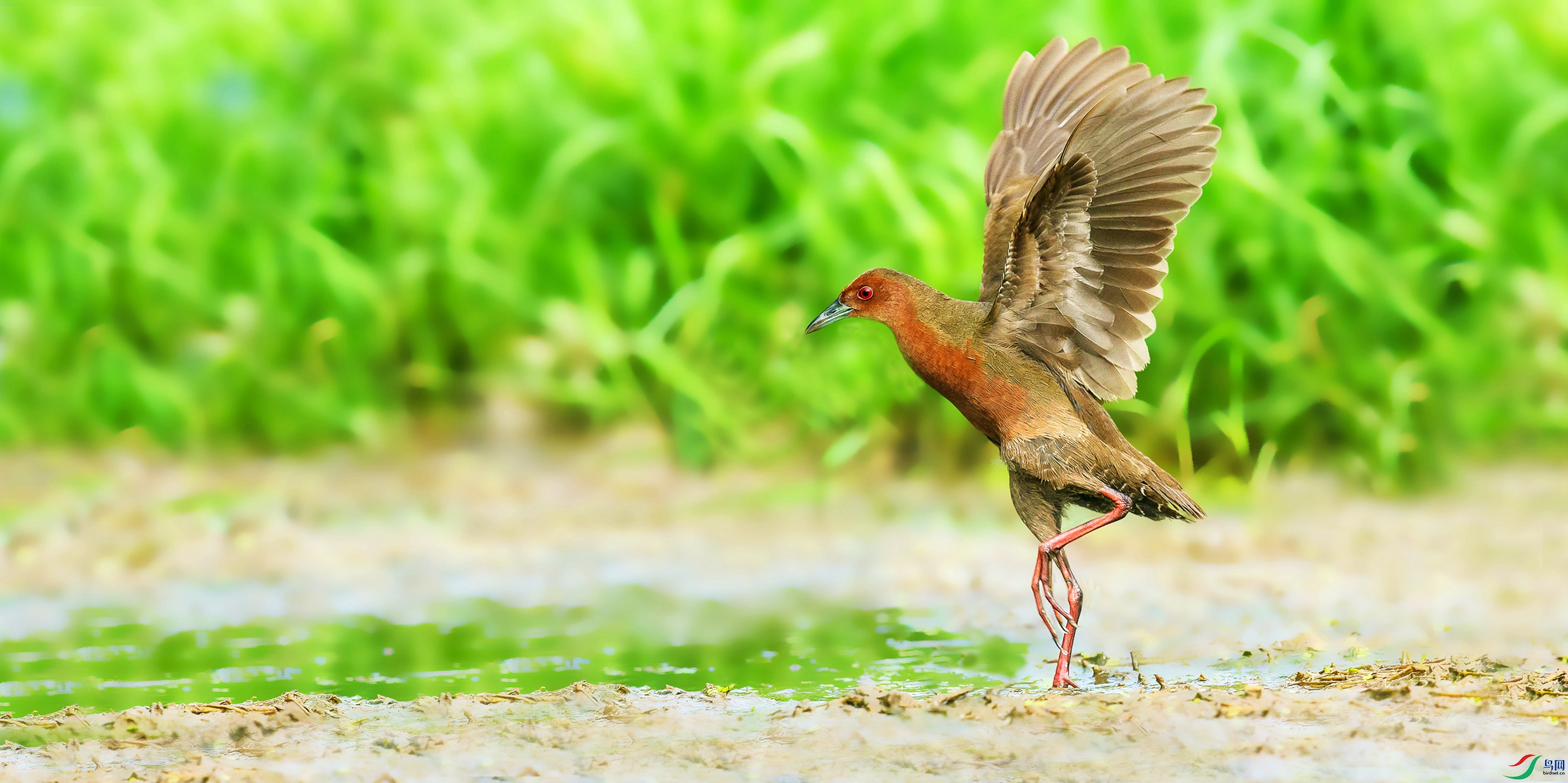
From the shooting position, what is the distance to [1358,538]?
16.3ft

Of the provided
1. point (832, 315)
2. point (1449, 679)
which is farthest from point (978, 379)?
point (1449, 679)

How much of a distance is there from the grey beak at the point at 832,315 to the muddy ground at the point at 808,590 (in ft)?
2.97

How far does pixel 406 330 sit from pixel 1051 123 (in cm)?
312

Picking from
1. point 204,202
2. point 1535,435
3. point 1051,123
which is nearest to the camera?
point 1051,123

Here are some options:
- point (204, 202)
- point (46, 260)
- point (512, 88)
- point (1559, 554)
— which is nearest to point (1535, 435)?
point (1559, 554)

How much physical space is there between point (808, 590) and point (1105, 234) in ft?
5.70

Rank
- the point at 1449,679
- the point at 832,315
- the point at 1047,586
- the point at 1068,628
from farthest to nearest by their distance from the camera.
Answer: the point at 832,315
the point at 1047,586
the point at 1068,628
the point at 1449,679

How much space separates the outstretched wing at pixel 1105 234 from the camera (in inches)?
134

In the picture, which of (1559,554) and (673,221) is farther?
(673,221)

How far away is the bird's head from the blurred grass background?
5.95 ft

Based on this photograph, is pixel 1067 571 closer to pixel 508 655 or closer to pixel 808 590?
pixel 808 590

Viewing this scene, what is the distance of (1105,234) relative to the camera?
3537mm

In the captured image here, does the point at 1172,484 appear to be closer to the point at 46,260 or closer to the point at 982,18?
the point at 982,18

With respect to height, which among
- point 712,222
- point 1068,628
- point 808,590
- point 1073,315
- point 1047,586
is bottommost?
point 1068,628
